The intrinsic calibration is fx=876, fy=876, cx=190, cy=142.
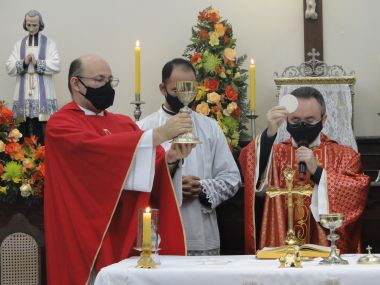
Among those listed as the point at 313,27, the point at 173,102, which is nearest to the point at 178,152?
the point at 173,102

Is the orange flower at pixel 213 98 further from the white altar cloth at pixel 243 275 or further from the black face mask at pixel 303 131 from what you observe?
the white altar cloth at pixel 243 275

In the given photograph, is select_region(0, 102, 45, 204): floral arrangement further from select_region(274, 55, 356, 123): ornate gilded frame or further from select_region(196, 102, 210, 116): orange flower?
select_region(274, 55, 356, 123): ornate gilded frame

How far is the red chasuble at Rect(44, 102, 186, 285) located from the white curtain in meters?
3.64

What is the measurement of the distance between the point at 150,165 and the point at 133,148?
13 cm

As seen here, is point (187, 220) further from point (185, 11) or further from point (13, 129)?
point (185, 11)

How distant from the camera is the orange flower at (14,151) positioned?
595 centimetres

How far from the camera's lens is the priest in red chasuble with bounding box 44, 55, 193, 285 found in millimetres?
4945

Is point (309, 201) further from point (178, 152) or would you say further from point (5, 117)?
point (5, 117)

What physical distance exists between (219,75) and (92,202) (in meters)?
3.91

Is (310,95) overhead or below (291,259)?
overhead

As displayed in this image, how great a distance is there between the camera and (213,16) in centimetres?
890

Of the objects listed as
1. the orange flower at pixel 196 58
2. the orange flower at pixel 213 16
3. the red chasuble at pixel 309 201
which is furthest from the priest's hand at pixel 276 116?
the orange flower at pixel 213 16

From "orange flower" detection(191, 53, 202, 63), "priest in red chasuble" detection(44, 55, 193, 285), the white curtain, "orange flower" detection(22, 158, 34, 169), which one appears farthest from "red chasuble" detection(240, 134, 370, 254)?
"orange flower" detection(191, 53, 202, 63)

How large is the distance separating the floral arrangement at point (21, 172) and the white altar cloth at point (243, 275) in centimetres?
180
